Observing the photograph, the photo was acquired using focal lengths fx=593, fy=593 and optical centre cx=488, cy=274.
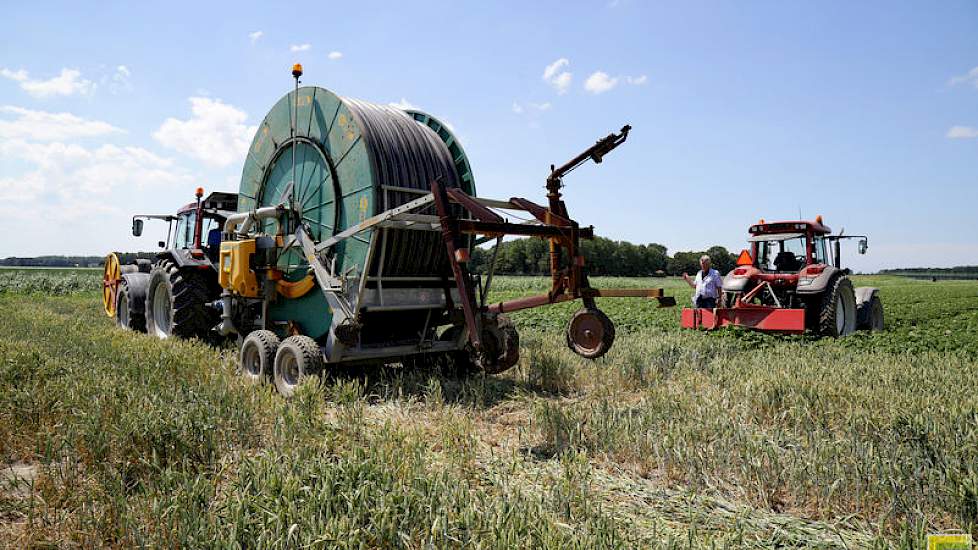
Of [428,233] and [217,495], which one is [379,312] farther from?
[217,495]

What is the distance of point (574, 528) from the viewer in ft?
9.68

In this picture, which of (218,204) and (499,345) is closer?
(499,345)

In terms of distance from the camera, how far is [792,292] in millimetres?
10953

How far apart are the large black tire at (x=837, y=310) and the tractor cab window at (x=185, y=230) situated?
11.2 meters

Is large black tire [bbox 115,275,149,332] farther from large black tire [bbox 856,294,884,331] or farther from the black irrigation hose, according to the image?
large black tire [bbox 856,294,884,331]

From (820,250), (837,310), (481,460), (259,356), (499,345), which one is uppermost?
(820,250)

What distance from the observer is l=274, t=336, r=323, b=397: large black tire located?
6.00 meters

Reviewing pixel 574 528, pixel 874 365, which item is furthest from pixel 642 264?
pixel 574 528

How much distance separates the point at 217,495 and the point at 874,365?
708 cm

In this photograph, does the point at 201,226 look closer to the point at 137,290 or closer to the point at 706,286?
the point at 137,290

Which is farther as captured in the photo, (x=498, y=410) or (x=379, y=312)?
Result: (x=379, y=312)

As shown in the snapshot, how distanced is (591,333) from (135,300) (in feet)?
31.4

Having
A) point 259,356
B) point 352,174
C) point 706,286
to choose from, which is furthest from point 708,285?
point 259,356

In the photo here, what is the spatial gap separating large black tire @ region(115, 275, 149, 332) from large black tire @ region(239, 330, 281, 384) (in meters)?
5.27
